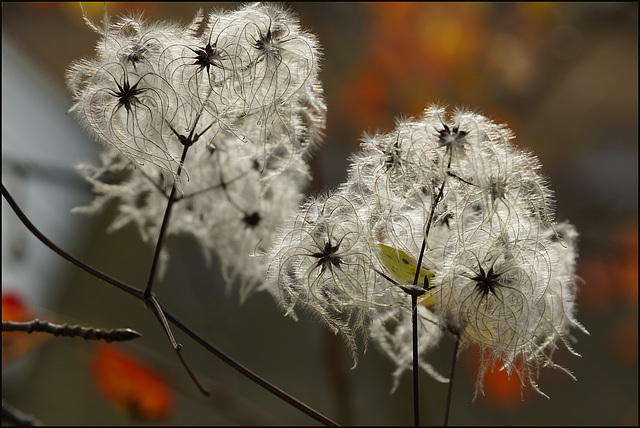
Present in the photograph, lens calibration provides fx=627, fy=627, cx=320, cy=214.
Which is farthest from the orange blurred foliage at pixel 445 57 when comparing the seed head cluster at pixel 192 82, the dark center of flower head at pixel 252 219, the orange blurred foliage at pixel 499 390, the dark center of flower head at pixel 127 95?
the dark center of flower head at pixel 127 95

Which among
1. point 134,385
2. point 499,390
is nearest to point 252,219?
point 134,385

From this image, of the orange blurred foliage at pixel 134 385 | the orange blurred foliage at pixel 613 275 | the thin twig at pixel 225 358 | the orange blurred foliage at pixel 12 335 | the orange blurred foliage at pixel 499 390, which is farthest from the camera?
the orange blurred foliage at pixel 499 390

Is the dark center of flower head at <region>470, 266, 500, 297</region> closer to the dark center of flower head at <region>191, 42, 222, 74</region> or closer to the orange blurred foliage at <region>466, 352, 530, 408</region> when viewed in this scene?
the dark center of flower head at <region>191, 42, 222, 74</region>

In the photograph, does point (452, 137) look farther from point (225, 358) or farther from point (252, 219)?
point (252, 219)

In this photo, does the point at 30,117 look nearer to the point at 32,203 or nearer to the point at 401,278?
the point at 32,203

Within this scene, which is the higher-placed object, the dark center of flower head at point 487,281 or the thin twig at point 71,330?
the dark center of flower head at point 487,281

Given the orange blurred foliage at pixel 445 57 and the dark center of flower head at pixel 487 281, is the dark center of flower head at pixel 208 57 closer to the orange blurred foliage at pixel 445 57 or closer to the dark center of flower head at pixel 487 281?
the dark center of flower head at pixel 487 281
